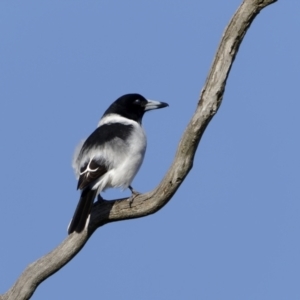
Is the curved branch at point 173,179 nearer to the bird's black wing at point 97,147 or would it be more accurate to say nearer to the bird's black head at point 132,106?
the bird's black wing at point 97,147

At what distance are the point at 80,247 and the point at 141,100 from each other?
2.50 meters

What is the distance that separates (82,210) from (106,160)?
724 mm

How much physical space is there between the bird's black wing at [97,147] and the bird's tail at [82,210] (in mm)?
85

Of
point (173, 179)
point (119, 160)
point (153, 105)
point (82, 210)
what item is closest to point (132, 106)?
point (153, 105)

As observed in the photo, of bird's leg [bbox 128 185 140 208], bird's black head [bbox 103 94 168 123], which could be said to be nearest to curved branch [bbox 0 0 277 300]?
bird's leg [bbox 128 185 140 208]

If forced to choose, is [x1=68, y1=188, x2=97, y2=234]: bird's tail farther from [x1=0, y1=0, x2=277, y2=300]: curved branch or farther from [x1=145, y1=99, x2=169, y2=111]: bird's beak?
[x1=145, y1=99, x2=169, y2=111]: bird's beak

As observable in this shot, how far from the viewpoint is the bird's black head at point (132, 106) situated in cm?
907

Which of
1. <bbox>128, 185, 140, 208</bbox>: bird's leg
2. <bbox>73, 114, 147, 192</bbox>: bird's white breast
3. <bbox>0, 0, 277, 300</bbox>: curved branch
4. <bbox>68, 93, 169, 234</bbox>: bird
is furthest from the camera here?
<bbox>73, 114, 147, 192</bbox>: bird's white breast

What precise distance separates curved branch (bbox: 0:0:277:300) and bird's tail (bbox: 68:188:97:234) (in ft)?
0.20

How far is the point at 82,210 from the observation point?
736 cm

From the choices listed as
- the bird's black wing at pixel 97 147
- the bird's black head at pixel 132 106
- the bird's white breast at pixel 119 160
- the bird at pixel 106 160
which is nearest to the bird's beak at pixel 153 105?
the bird's black head at pixel 132 106

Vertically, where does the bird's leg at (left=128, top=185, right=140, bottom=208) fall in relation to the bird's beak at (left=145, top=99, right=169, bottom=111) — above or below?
below

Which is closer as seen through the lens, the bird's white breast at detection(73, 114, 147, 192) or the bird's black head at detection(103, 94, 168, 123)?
the bird's white breast at detection(73, 114, 147, 192)

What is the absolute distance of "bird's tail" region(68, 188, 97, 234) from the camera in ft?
23.6
